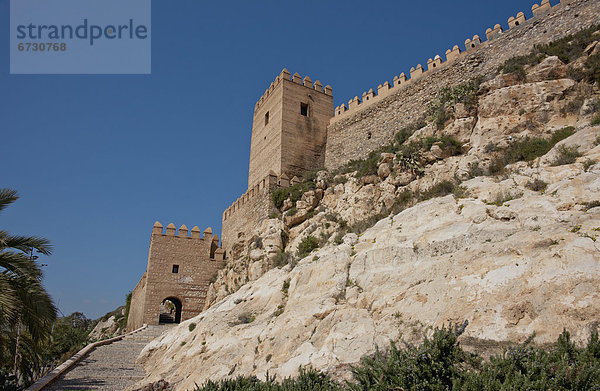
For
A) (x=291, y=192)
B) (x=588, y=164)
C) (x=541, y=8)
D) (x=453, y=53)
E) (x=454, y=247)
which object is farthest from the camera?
(x=291, y=192)

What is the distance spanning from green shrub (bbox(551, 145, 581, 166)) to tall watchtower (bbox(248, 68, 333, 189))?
13.1 metres

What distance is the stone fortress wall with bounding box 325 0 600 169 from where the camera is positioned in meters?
14.8

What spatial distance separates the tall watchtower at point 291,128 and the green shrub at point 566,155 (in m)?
13.1

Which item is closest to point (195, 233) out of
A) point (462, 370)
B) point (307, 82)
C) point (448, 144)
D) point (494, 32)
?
point (307, 82)

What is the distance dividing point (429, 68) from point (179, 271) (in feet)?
50.2

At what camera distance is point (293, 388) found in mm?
6102

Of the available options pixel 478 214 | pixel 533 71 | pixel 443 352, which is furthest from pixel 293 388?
pixel 533 71

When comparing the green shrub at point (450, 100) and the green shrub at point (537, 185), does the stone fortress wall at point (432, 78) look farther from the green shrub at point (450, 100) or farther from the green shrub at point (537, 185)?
the green shrub at point (537, 185)

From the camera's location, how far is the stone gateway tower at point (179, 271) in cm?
2167

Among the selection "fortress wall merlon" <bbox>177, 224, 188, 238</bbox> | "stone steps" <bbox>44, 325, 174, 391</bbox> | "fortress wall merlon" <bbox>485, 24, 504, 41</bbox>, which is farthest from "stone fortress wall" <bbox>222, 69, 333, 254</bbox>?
"fortress wall merlon" <bbox>485, 24, 504, 41</bbox>

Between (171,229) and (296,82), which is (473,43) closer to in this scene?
(296,82)

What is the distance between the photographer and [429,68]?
18969mm

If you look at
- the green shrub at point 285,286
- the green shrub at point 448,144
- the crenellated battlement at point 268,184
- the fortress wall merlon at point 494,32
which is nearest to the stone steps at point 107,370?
the green shrub at point 285,286

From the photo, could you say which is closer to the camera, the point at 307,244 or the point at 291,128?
the point at 307,244
